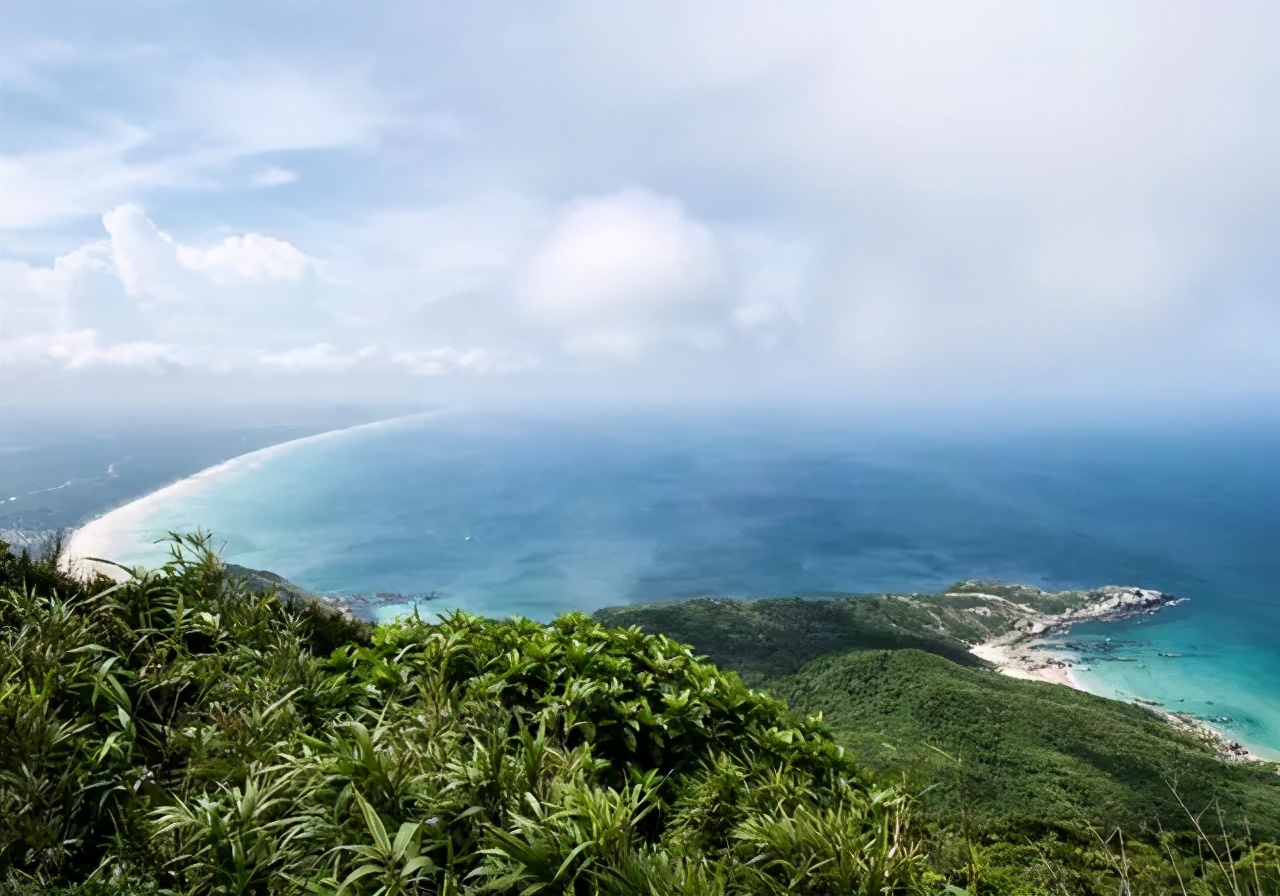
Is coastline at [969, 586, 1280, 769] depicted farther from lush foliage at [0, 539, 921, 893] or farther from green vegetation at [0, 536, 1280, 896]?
lush foliage at [0, 539, 921, 893]

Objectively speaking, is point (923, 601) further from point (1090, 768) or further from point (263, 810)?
point (263, 810)

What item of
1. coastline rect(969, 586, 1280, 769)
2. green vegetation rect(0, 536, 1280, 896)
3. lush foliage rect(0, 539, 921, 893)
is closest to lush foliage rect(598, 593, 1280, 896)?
green vegetation rect(0, 536, 1280, 896)

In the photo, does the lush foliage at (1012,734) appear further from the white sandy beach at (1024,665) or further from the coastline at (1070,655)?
the white sandy beach at (1024,665)

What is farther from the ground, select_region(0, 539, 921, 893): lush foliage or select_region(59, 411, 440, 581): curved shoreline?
select_region(0, 539, 921, 893): lush foliage

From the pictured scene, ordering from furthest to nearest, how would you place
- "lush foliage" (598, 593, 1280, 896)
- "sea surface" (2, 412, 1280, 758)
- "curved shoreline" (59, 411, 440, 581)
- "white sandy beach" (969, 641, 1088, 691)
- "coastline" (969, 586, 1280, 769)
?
"sea surface" (2, 412, 1280, 758)
"curved shoreline" (59, 411, 440, 581)
"white sandy beach" (969, 641, 1088, 691)
"coastline" (969, 586, 1280, 769)
"lush foliage" (598, 593, 1280, 896)

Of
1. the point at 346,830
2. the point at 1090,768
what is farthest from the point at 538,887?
the point at 1090,768

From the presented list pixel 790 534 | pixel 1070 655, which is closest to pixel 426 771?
pixel 1070 655

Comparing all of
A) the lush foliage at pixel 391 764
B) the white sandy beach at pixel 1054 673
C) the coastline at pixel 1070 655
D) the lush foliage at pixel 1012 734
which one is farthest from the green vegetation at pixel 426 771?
the coastline at pixel 1070 655
